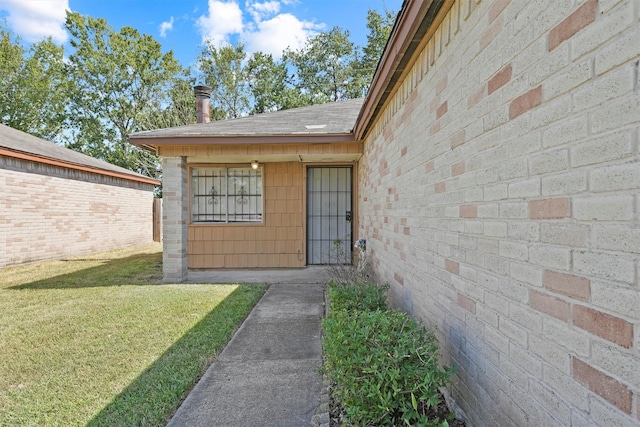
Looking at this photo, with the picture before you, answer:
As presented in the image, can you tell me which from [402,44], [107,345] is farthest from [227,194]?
[402,44]

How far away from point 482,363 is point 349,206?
6.47 metres

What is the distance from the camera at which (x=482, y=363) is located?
175 cm

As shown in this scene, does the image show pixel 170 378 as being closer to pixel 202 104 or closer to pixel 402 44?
pixel 402 44

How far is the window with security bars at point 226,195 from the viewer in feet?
26.7

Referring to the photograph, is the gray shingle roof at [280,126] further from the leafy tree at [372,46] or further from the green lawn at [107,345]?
the leafy tree at [372,46]

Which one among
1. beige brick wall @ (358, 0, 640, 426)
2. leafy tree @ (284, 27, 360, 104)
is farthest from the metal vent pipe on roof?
leafy tree @ (284, 27, 360, 104)

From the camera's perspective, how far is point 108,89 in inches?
858

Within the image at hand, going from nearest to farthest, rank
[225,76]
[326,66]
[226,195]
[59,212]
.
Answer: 1. [226,195]
2. [59,212]
3. [225,76]
4. [326,66]

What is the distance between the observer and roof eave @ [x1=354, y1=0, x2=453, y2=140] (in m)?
2.30

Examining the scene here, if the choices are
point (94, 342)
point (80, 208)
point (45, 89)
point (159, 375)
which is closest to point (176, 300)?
point (94, 342)

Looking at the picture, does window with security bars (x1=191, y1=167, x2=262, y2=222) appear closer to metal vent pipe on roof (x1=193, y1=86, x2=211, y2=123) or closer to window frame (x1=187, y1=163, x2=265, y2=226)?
window frame (x1=187, y1=163, x2=265, y2=226)

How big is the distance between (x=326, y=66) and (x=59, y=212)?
18549mm

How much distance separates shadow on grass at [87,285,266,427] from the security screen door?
3.82 meters

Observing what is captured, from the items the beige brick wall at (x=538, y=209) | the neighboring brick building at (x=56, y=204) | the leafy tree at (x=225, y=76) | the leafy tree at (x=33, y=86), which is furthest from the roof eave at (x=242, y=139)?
the leafy tree at (x=33, y=86)
